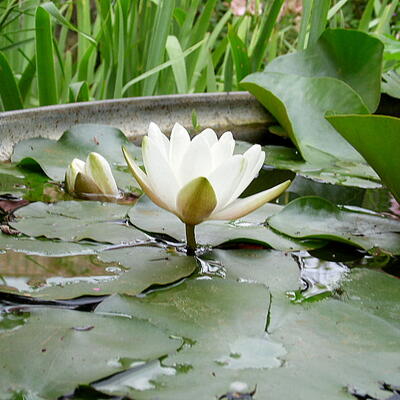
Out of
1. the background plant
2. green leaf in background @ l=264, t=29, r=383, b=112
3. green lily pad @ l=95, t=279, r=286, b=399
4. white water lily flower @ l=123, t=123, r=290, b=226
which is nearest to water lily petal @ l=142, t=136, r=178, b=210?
white water lily flower @ l=123, t=123, r=290, b=226

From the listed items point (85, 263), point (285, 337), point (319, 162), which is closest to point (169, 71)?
point (319, 162)

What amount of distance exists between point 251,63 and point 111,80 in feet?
1.27

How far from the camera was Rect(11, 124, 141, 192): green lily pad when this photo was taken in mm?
935

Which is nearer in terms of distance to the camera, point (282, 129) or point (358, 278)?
point (358, 278)

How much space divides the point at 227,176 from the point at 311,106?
62 centimetres

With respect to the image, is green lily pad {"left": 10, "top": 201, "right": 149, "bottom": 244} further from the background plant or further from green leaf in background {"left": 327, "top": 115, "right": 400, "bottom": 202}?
the background plant

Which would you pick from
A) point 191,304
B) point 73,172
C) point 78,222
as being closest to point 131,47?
point 73,172

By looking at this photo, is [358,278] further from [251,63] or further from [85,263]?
[251,63]

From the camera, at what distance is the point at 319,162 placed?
1111mm

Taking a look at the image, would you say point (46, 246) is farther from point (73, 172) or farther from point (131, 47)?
point (131, 47)

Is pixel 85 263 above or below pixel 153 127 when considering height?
below

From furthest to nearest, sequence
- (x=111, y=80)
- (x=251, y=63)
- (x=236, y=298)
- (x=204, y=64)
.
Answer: (x=204, y=64), (x=251, y=63), (x=111, y=80), (x=236, y=298)

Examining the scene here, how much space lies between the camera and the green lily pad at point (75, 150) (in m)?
0.94

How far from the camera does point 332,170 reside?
42.5 inches
